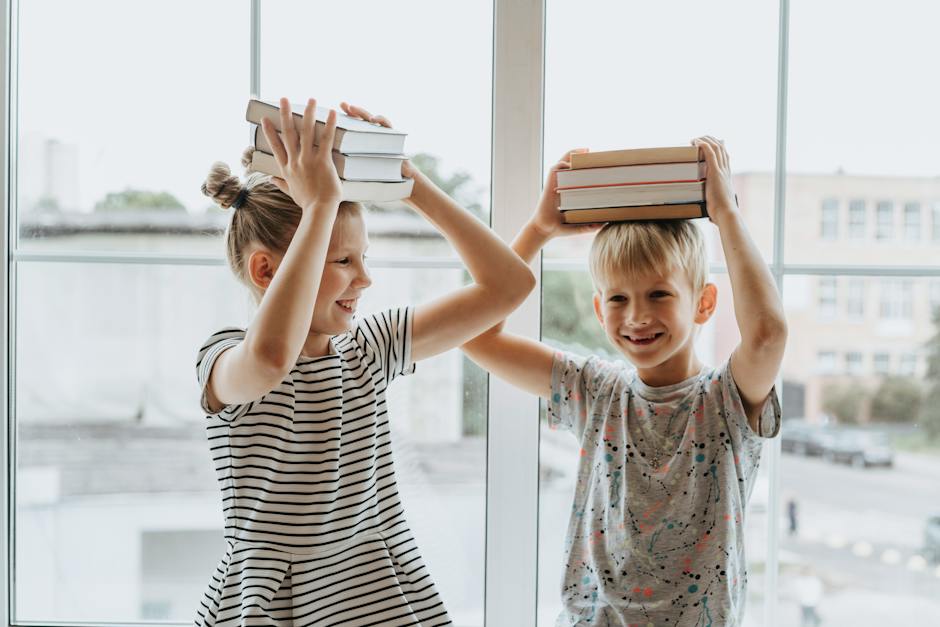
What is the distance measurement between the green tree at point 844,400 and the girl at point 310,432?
742 millimetres

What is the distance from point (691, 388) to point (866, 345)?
0.51m

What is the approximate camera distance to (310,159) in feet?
4.28

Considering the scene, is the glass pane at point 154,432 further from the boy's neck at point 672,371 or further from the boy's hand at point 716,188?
the boy's hand at point 716,188

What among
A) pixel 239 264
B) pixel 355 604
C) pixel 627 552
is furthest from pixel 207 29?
pixel 627 552

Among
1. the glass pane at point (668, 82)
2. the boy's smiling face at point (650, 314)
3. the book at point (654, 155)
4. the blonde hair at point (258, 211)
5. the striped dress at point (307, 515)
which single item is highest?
the glass pane at point (668, 82)

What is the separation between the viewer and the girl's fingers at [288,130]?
130cm

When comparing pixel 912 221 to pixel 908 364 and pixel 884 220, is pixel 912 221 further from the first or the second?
pixel 908 364

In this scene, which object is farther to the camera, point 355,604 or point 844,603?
Result: point 844,603

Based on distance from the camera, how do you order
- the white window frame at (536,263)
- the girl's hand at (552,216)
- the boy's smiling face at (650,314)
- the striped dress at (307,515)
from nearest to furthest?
the striped dress at (307,515)
the boy's smiling face at (650,314)
the girl's hand at (552,216)
the white window frame at (536,263)

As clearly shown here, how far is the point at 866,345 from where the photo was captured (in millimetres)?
1807

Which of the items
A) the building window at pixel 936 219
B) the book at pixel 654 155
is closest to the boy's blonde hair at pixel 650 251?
the book at pixel 654 155

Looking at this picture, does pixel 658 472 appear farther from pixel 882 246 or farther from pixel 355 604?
pixel 882 246

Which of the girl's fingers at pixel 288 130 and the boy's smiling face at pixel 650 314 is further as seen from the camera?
the boy's smiling face at pixel 650 314

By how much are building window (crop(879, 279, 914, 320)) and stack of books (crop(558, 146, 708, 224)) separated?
1.82 ft
